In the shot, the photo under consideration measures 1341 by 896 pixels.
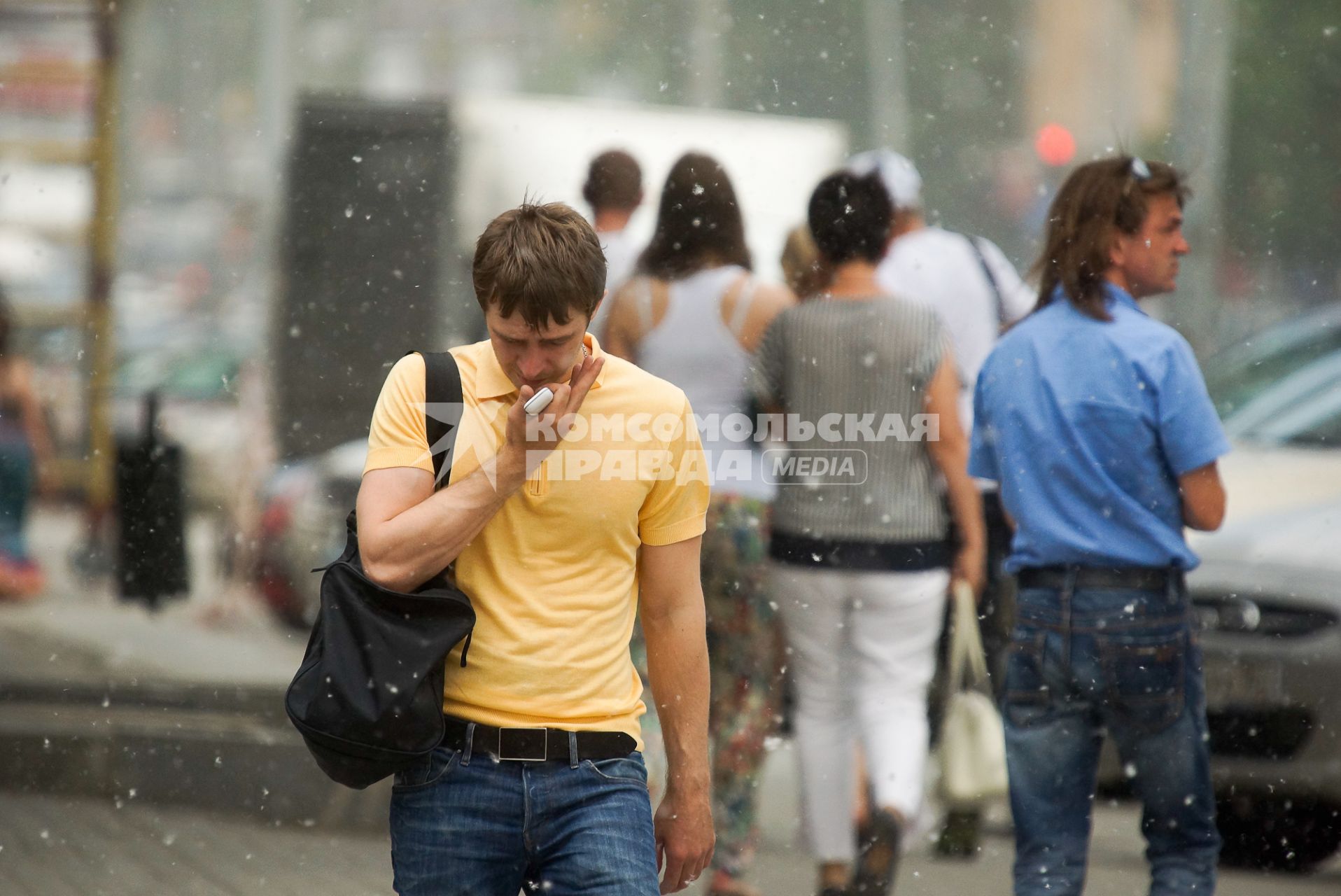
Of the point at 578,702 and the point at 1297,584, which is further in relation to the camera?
the point at 1297,584

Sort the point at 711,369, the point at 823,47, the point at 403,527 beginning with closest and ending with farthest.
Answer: the point at 403,527 → the point at 711,369 → the point at 823,47

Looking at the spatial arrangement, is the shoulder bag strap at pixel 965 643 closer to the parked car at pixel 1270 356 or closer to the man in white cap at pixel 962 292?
the man in white cap at pixel 962 292

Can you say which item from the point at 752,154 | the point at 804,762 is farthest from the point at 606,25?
the point at 804,762

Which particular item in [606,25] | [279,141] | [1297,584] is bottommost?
[1297,584]

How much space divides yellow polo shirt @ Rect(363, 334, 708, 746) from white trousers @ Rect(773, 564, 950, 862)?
1.98 meters

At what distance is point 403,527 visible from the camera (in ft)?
7.45

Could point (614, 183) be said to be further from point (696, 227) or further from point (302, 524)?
point (302, 524)

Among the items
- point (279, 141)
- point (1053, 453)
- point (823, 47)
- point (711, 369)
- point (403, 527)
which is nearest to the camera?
point (403, 527)

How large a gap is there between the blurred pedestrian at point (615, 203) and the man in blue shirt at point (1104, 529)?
1.28m

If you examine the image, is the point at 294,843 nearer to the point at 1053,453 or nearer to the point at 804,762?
the point at 804,762

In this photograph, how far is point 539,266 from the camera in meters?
2.23

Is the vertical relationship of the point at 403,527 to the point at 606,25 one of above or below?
below

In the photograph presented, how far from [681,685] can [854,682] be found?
6.25 ft

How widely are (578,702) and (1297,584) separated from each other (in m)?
2.90
